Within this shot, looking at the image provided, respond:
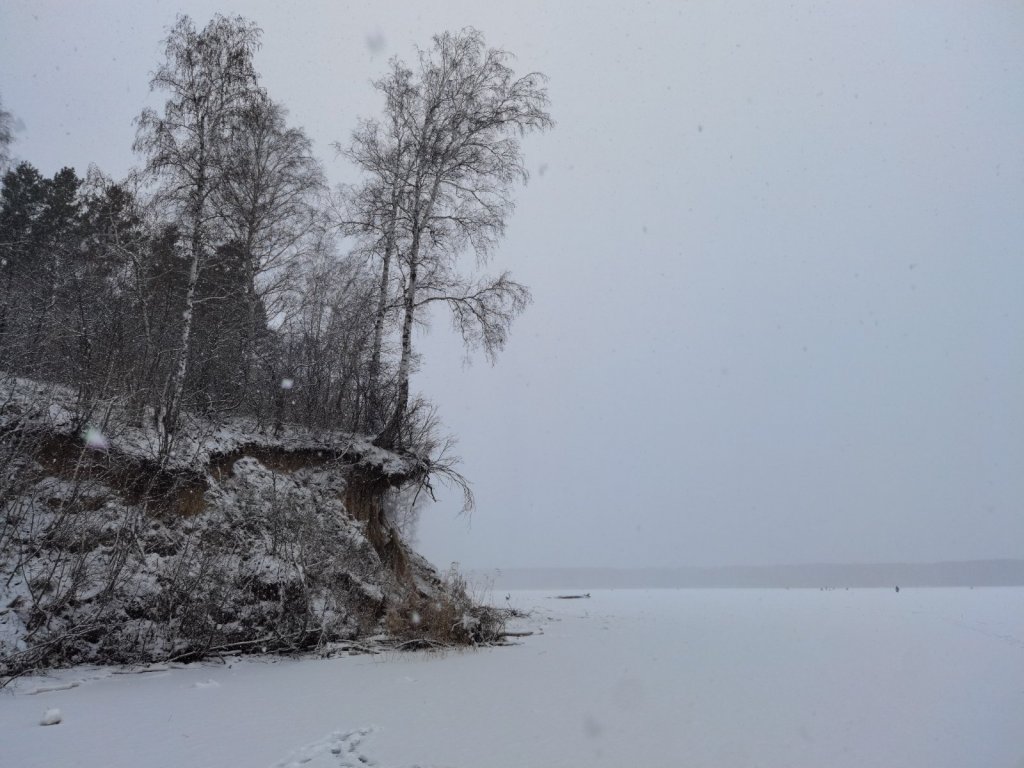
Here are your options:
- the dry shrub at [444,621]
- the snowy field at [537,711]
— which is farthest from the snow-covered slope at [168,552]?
the snowy field at [537,711]

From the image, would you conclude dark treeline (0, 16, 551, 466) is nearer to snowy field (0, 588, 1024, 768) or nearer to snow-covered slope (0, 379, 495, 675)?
snow-covered slope (0, 379, 495, 675)

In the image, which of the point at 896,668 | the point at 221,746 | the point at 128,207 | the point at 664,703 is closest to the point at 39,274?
the point at 128,207

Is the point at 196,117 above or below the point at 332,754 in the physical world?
above

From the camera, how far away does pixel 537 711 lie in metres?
4.97

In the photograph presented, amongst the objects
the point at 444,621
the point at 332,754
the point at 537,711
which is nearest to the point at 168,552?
the point at 444,621

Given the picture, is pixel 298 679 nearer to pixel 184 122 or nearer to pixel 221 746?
pixel 221 746

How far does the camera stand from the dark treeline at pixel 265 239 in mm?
10969

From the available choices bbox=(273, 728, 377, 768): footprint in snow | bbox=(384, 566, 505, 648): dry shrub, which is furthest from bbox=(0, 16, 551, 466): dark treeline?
bbox=(273, 728, 377, 768): footprint in snow

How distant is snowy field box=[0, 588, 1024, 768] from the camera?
3881 millimetres

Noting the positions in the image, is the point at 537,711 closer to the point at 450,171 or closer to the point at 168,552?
the point at 168,552

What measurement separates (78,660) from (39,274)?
11.5 m

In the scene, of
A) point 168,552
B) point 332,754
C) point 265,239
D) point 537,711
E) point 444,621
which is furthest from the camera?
point 265,239

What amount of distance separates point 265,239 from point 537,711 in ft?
49.3

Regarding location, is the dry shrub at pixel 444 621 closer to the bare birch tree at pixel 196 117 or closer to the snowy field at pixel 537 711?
the snowy field at pixel 537 711
